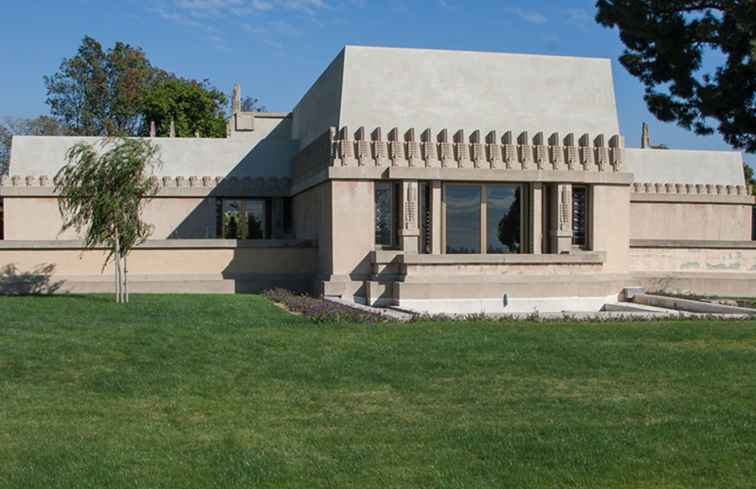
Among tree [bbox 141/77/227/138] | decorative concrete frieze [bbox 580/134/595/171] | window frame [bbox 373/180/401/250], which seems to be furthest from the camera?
tree [bbox 141/77/227/138]

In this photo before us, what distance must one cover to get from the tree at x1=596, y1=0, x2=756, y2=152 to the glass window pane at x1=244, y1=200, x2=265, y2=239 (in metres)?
16.2

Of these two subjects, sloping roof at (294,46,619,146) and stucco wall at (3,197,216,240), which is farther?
stucco wall at (3,197,216,240)

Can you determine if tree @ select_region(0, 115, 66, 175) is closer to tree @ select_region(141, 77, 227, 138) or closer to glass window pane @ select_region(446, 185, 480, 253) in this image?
tree @ select_region(141, 77, 227, 138)

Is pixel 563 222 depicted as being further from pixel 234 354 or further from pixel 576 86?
pixel 234 354

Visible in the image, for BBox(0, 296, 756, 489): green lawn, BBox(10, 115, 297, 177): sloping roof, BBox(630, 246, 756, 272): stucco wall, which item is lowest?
BBox(0, 296, 756, 489): green lawn

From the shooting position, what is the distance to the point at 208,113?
5350cm

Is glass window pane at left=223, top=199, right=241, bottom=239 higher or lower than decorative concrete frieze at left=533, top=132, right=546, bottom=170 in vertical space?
lower

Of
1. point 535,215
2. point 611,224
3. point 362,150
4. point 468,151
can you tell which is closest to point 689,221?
point 611,224

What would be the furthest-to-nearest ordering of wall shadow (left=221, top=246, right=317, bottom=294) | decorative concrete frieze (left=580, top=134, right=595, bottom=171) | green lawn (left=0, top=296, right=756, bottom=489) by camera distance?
wall shadow (left=221, top=246, right=317, bottom=294) < decorative concrete frieze (left=580, top=134, right=595, bottom=171) < green lawn (left=0, top=296, right=756, bottom=489)

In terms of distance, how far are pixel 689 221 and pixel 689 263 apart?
3833 millimetres

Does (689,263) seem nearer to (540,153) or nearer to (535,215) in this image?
(535,215)

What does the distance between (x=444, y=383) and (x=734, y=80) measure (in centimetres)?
914

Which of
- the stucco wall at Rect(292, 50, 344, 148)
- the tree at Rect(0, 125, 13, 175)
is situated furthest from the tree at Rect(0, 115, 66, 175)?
the stucco wall at Rect(292, 50, 344, 148)

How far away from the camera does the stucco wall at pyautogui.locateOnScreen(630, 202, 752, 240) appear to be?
31172 millimetres
